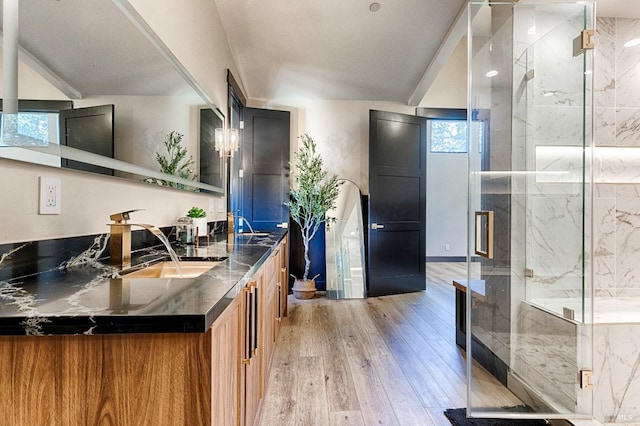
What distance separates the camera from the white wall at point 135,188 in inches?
39.0

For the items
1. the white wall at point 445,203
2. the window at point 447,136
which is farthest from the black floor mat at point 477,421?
the window at point 447,136

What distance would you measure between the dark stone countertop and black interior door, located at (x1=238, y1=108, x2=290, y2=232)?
3.32 meters

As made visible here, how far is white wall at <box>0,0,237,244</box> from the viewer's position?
991mm

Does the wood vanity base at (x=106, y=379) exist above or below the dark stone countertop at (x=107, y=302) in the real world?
below

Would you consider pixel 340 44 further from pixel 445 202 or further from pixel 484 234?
pixel 445 202

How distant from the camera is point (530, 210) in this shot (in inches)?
82.4

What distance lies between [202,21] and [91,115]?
1733 millimetres

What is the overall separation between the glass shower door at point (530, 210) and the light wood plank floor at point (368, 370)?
0.61ft

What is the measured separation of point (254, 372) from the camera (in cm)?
155

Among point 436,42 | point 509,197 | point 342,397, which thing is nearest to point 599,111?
point 509,197

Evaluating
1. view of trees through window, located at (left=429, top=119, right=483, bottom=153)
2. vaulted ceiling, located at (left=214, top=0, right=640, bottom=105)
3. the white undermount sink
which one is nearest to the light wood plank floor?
the white undermount sink

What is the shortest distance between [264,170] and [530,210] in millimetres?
3225

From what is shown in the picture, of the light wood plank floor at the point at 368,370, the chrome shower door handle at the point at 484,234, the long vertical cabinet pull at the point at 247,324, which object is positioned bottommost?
the light wood plank floor at the point at 368,370

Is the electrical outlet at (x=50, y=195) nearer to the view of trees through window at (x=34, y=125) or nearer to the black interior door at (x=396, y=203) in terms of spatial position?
the view of trees through window at (x=34, y=125)
